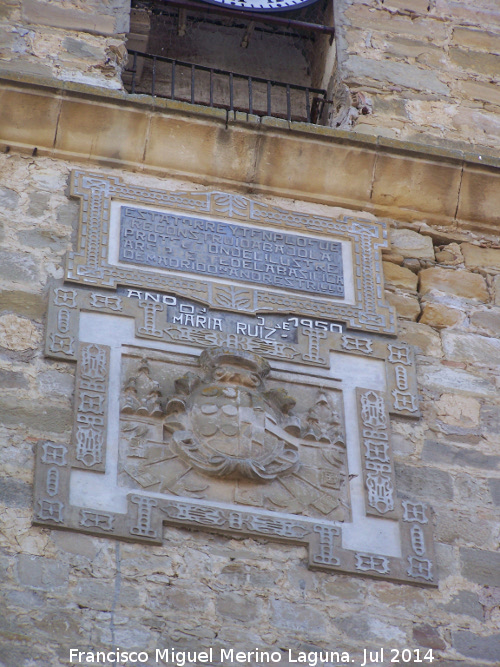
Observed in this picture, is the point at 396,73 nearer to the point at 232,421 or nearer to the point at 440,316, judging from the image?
the point at 440,316

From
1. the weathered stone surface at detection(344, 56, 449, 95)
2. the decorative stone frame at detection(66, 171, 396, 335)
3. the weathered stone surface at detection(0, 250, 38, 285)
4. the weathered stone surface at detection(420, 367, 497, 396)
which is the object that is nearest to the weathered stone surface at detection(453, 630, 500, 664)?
the weathered stone surface at detection(420, 367, 497, 396)

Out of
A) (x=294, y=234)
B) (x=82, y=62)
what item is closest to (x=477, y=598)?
(x=294, y=234)

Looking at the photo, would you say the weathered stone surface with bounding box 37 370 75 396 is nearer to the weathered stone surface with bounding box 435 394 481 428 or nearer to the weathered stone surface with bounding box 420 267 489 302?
the weathered stone surface with bounding box 435 394 481 428

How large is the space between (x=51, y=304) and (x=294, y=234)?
49.6 inches

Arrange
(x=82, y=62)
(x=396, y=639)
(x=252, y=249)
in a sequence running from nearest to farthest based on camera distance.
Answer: (x=396, y=639)
(x=252, y=249)
(x=82, y=62)

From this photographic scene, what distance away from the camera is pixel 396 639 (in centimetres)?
557

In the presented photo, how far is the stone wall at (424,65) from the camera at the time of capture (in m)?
7.69

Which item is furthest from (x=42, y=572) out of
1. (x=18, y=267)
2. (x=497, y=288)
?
(x=497, y=288)

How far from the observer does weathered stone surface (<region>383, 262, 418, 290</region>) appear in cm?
694

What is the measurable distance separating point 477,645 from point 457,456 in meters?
0.87

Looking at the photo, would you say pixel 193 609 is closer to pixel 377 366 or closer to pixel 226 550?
pixel 226 550

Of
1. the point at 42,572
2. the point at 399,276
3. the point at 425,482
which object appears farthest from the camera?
the point at 399,276

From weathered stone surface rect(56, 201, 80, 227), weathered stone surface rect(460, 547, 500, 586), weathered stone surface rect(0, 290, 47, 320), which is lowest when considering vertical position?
weathered stone surface rect(460, 547, 500, 586)

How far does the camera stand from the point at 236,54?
8.68 m
